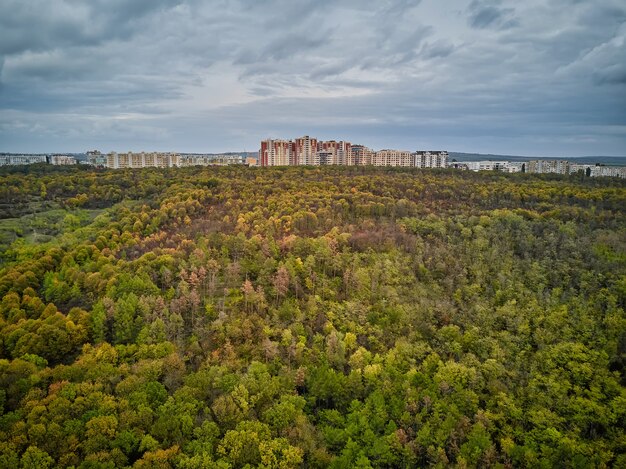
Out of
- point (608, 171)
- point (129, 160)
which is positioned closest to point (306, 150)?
point (129, 160)

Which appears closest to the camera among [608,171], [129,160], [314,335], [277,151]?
[314,335]

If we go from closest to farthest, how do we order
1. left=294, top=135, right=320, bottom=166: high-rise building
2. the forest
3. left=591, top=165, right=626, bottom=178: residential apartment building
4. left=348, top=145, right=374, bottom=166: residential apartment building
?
the forest
left=294, top=135, right=320, bottom=166: high-rise building
left=591, top=165, right=626, bottom=178: residential apartment building
left=348, top=145, right=374, bottom=166: residential apartment building

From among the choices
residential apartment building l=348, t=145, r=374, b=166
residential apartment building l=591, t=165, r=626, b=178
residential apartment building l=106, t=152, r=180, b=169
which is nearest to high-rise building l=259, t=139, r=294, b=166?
residential apartment building l=348, t=145, r=374, b=166

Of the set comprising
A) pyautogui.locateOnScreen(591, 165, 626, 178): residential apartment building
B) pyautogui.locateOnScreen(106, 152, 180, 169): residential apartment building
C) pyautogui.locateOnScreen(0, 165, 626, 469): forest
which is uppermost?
pyautogui.locateOnScreen(106, 152, 180, 169): residential apartment building

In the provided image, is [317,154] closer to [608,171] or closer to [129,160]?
[129,160]

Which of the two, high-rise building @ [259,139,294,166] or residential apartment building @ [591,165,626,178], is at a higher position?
high-rise building @ [259,139,294,166]

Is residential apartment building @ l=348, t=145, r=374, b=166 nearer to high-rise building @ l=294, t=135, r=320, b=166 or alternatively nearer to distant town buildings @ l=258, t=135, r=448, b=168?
distant town buildings @ l=258, t=135, r=448, b=168

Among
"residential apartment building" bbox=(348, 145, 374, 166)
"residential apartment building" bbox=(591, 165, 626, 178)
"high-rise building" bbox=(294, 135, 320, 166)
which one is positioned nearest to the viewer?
"high-rise building" bbox=(294, 135, 320, 166)

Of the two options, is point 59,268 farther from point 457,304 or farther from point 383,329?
point 457,304

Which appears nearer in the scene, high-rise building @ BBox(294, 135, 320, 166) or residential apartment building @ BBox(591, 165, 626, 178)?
high-rise building @ BBox(294, 135, 320, 166)

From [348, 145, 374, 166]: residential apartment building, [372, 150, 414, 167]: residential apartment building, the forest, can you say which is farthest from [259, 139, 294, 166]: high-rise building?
the forest
